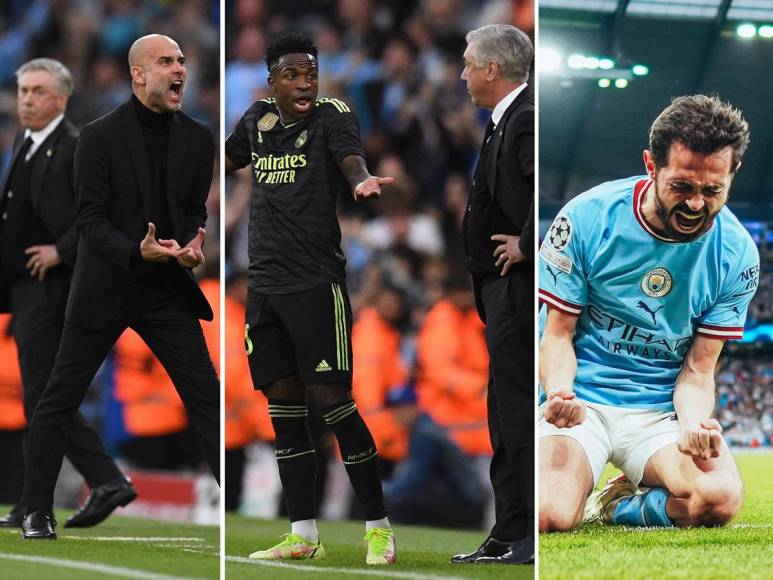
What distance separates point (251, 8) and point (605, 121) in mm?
2332

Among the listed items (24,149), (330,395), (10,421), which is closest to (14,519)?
(24,149)

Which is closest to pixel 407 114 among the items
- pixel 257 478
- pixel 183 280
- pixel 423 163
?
pixel 423 163

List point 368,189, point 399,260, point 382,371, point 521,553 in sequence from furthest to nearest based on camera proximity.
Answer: point 399,260 < point 382,371 < point 521,553 < point 368,189

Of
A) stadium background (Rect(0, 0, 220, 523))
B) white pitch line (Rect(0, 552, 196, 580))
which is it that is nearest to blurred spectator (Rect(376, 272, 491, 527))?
stadium background (Rect(0, 0, 220, 523))

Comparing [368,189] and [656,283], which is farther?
[656,283]

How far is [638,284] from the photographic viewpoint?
3865 millimetres

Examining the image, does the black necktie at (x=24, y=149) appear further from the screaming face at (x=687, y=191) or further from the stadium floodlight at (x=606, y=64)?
the screaming face at (x=687, y=191)

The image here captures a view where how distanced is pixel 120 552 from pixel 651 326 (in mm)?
1765

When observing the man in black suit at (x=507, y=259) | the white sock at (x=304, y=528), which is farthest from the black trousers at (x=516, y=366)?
the white sock at (x=304, y=528)

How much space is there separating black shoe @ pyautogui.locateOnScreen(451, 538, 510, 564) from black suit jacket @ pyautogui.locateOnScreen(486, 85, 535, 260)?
816 millimetres

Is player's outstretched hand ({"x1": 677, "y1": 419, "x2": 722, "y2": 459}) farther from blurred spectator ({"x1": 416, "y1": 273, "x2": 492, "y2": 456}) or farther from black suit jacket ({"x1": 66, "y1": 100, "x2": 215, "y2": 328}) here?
blurred spectator ({"x1": 416, "y1": 273, "x2": 492, "y2": 456})

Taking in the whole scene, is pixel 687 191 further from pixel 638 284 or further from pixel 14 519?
pixel 14 519

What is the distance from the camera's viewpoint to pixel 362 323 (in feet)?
19.7

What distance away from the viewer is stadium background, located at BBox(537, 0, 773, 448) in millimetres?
3844
